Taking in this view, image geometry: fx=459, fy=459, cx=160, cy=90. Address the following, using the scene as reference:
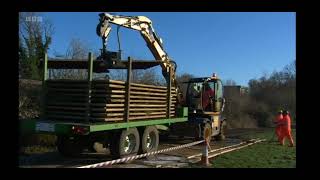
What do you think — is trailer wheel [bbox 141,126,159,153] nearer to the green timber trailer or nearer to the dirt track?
the green timber trailer

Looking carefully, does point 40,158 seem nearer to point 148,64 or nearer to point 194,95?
point 148,64

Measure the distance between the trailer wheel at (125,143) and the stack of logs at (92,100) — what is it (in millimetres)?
384

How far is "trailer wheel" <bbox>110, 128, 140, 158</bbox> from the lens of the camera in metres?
11.3

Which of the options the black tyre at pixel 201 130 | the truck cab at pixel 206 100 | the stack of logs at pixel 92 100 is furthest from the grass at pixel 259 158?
the stack of logs at pixel 92 100

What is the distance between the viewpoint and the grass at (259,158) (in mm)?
11773

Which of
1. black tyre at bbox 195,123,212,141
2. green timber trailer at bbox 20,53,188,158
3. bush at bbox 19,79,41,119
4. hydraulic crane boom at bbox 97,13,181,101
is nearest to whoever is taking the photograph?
green timber trailer at bbox 20,53,188,158

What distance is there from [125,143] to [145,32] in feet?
16.9

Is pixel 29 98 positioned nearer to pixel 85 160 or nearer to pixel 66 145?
pixel 66 145

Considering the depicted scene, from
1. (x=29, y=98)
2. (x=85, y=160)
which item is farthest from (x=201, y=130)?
(x=29, y=98)

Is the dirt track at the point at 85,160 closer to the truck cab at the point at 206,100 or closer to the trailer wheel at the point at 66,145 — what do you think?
the trailer wheel at the point at 66,145

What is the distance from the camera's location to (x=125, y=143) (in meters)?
11.7

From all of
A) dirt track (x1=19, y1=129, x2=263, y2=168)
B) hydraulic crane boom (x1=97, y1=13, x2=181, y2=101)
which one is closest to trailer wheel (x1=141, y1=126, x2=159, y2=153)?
dirt track (x1=19, y1=129, x2=263, y2=168)
